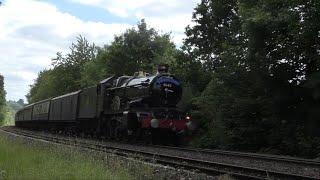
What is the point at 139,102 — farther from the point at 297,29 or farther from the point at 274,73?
the point at 297,29

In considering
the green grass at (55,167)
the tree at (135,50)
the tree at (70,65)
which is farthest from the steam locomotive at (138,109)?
the tree at (70,65)

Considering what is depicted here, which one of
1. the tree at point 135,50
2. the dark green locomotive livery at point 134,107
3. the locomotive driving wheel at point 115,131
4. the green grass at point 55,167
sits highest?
the tree at point 135,50

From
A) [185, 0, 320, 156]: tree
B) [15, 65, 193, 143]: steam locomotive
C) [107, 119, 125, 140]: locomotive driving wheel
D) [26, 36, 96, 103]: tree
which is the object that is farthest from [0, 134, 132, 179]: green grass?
[26, 36, 96, 103]: tree

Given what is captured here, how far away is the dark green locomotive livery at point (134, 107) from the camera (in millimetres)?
22641

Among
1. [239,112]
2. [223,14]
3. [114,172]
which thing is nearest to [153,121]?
[239,112]

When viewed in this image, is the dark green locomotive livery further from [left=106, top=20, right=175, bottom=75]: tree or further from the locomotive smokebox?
[left=106, top=20, right=175, bottom=75]: tree

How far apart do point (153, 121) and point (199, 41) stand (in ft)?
52.4

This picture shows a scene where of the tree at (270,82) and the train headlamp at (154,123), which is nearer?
the tree at (270,82)

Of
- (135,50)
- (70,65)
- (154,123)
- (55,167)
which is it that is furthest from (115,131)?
(70,65)

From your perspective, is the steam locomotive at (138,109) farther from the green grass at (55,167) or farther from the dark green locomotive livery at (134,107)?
the green grass at (55,167)

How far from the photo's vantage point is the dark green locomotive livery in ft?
74.3

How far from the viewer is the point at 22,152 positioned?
596 inches

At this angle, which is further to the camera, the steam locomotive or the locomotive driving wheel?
the locomotive driving wheel

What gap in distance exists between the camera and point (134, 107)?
76.0ft
